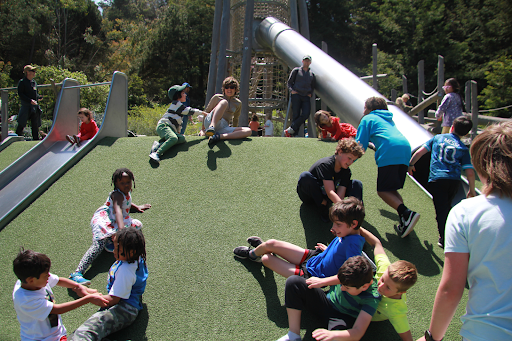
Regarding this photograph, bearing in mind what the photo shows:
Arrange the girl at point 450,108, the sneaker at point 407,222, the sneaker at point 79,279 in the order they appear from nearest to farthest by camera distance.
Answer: the sneaker at point 79,279, the sneaker at point 407,222, the girl at point 450,108

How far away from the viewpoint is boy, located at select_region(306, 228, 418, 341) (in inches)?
93.1

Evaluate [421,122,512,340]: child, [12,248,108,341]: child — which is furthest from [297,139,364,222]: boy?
[12,248,108,341]: child

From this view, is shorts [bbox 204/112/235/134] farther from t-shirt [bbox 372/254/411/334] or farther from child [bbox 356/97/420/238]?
t-shirt [bbox 372/254/411/334]

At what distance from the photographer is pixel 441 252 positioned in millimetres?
3787

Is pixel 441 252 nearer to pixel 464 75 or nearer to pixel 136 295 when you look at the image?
pixel 136 295

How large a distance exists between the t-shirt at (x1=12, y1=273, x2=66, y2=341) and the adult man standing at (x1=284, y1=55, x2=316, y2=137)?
550 cm

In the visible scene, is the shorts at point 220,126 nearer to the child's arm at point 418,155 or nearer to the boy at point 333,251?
the child's arm at point 418,155

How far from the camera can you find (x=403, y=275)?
2355mm

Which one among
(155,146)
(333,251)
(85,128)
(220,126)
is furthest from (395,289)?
(85,128)

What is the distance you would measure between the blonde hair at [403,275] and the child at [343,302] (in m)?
0.15

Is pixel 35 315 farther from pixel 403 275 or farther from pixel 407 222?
pixel 407 222

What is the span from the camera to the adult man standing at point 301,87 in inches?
286

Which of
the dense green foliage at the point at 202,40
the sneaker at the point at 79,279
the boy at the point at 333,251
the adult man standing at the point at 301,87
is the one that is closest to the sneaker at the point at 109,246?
the sneaker at the point at 79,279

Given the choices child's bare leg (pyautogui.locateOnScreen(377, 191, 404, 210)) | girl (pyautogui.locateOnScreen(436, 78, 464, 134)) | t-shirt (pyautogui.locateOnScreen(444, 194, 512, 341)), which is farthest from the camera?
girl (pyautogui.locateOnScreen(436, 78, 464, 134))
